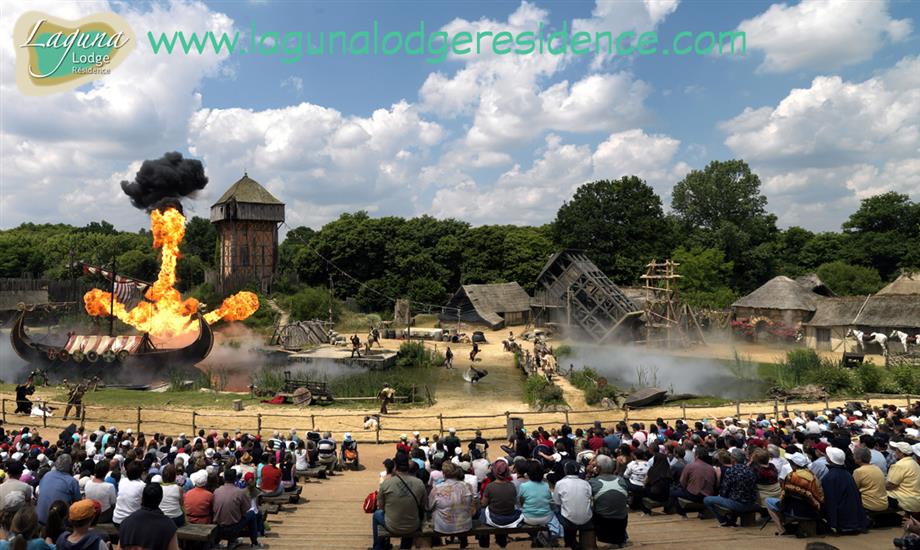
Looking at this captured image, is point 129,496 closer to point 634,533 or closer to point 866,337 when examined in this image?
point 634,533

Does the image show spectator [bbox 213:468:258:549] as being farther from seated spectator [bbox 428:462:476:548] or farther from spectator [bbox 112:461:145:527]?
seated spectator [bbox 428:462:476:548]

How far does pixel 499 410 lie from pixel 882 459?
1427 centimetres

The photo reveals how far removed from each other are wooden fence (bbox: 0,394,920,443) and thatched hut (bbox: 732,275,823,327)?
823 inches

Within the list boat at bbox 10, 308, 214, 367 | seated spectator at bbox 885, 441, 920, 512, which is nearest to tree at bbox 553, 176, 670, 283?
boat at bbox 10, 308, 214, 367

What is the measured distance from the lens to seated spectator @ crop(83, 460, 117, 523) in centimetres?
777

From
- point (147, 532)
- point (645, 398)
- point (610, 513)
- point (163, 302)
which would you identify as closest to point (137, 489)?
point (147, 532)

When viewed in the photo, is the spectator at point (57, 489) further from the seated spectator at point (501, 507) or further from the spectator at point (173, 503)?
the seated spectator at point (501, 507)

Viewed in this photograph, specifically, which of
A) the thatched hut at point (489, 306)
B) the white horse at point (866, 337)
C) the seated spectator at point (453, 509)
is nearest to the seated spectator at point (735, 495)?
the seated spectator at point (453, 509)

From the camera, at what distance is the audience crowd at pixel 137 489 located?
5238 mm

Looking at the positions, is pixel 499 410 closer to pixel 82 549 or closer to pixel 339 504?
pixel 339 504

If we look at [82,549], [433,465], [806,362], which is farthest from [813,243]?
[82,549]

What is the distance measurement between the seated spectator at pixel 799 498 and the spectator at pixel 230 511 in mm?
7072

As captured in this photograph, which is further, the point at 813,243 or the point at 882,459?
the point at 813,243

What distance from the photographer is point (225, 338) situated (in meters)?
42.7
